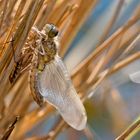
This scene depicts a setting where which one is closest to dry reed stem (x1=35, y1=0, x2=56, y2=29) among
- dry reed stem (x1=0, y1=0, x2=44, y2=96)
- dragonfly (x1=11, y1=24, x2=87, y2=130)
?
dragonfly (x1=11, y1=24, x2=87, y2=130)

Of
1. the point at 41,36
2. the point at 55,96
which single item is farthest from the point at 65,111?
the point at 41,36

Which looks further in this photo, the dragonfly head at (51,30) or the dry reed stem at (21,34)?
the dragonfly head at (51,30)

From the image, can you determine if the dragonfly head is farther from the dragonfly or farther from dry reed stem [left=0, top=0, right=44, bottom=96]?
dry reed stem [left=0, top=0, right=44, bottom=96]

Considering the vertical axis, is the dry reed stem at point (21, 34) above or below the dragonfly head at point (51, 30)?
above

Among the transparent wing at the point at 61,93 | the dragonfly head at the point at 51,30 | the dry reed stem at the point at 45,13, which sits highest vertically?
the dry reed stem at the point at 45,13

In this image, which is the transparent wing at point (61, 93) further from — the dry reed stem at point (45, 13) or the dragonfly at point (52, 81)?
the dry reed stem at point (45, 13)

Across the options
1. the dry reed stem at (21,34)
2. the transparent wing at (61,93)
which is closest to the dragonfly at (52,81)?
the transparent wing at (61,93)

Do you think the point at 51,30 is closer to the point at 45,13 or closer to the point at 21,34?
the point at 45,13

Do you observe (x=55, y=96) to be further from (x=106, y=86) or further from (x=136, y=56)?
(x=106, y=86)
